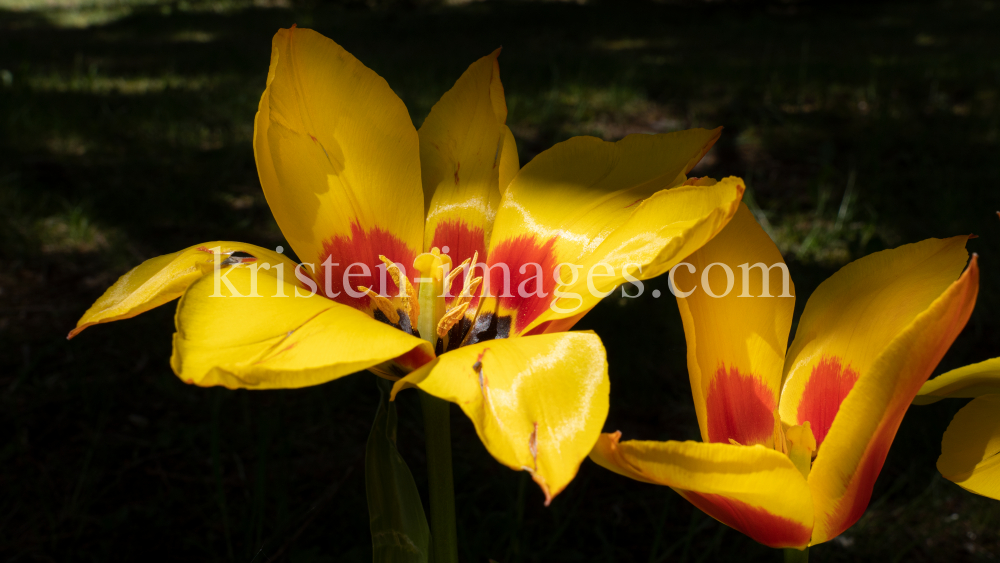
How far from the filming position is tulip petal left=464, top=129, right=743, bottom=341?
77cm

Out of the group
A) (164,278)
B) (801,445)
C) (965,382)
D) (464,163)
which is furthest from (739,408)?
(164,278)

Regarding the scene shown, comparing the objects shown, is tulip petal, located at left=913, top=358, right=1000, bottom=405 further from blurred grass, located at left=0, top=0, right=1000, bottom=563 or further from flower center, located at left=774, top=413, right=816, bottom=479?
blurred grass, located at left=0, top=0, right=1000, bottom=563

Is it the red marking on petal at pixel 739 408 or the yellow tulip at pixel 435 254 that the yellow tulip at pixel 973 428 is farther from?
the yellow tulip at pixel 435 254

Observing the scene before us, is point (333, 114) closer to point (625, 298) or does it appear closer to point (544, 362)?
point (544, 362)

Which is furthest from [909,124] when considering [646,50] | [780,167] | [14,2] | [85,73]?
[14,2]

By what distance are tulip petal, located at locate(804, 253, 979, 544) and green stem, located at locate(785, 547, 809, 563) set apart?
0.07 feet

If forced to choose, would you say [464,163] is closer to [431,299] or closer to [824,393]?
[431,299]

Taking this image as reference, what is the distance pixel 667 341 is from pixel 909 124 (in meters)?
2.09

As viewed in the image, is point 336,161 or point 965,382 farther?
point 336,161

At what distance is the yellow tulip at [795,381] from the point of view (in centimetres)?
56

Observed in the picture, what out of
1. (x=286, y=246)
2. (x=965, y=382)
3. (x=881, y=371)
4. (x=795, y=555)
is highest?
(x=881, y=371)

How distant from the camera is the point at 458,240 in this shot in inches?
36.4

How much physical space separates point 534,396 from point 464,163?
404 millimetres

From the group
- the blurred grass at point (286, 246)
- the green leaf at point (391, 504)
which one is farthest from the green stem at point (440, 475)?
the blurred grass at point (286, 246)
